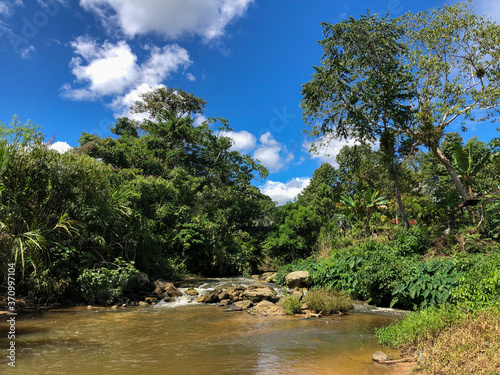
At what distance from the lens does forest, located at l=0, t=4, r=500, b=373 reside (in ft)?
30.1

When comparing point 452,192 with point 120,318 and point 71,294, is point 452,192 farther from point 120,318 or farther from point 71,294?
point 71,294

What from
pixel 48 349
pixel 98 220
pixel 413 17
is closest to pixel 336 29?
pixel 413 17

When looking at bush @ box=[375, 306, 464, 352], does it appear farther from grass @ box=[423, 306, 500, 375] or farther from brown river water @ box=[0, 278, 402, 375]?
brown river water @ box=[0, 278, 402, 375]

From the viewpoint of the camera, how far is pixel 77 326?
8461 millimetres

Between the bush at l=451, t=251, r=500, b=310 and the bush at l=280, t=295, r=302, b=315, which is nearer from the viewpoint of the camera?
the bush at l=451, t=251, r=500, b=310

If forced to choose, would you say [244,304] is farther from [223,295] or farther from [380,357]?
[380,357]

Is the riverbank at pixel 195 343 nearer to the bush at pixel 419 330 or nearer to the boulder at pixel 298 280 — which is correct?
the bush at pixel 419 330

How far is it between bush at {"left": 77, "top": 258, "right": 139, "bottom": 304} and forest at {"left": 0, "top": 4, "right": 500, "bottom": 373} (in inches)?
1.9

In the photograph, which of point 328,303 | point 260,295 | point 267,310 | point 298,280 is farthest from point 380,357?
point 298,280

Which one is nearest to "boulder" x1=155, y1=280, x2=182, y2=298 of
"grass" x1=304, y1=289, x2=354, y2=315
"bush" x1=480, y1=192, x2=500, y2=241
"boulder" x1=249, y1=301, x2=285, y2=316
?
"boulder" x1=249, y1=301, x2=285, y2=316

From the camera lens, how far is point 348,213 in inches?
738

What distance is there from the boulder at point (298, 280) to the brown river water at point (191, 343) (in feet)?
12.5

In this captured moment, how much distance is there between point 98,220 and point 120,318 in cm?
410

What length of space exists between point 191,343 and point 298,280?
787 centimetres
